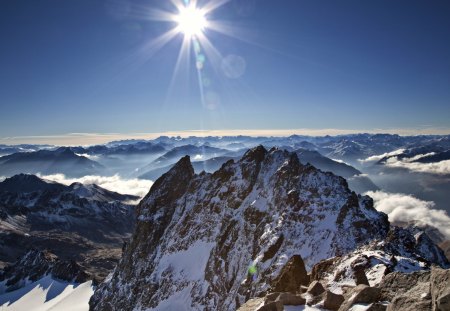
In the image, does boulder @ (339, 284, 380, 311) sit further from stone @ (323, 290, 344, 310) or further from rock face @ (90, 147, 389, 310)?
rock face @ (90, 147, 389, 310)

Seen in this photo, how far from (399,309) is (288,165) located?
71.8 meters

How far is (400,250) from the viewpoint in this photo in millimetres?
40375

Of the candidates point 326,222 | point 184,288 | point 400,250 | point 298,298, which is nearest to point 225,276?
point 184,288

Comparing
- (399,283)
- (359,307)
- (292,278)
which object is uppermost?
(399,283)

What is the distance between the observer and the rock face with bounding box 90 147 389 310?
62125 mm

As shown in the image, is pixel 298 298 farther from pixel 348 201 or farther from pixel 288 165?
pixel 288 165

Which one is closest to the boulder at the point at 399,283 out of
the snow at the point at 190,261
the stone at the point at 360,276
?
the stone at the point at 360,276

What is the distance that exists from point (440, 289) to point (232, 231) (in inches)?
2851

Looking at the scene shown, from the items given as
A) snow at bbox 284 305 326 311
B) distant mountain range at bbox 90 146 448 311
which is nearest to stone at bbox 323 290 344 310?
snow at bbox 284 305 326 311

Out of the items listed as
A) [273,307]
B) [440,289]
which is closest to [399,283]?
[440,289]

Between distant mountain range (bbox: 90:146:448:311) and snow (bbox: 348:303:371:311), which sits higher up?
snow (bbox: 348:303:371:311)

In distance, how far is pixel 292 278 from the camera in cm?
3300

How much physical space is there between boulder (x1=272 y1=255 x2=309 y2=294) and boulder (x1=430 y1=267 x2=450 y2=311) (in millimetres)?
19306

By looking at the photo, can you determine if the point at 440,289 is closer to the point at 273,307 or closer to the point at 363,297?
the point at 363,297
